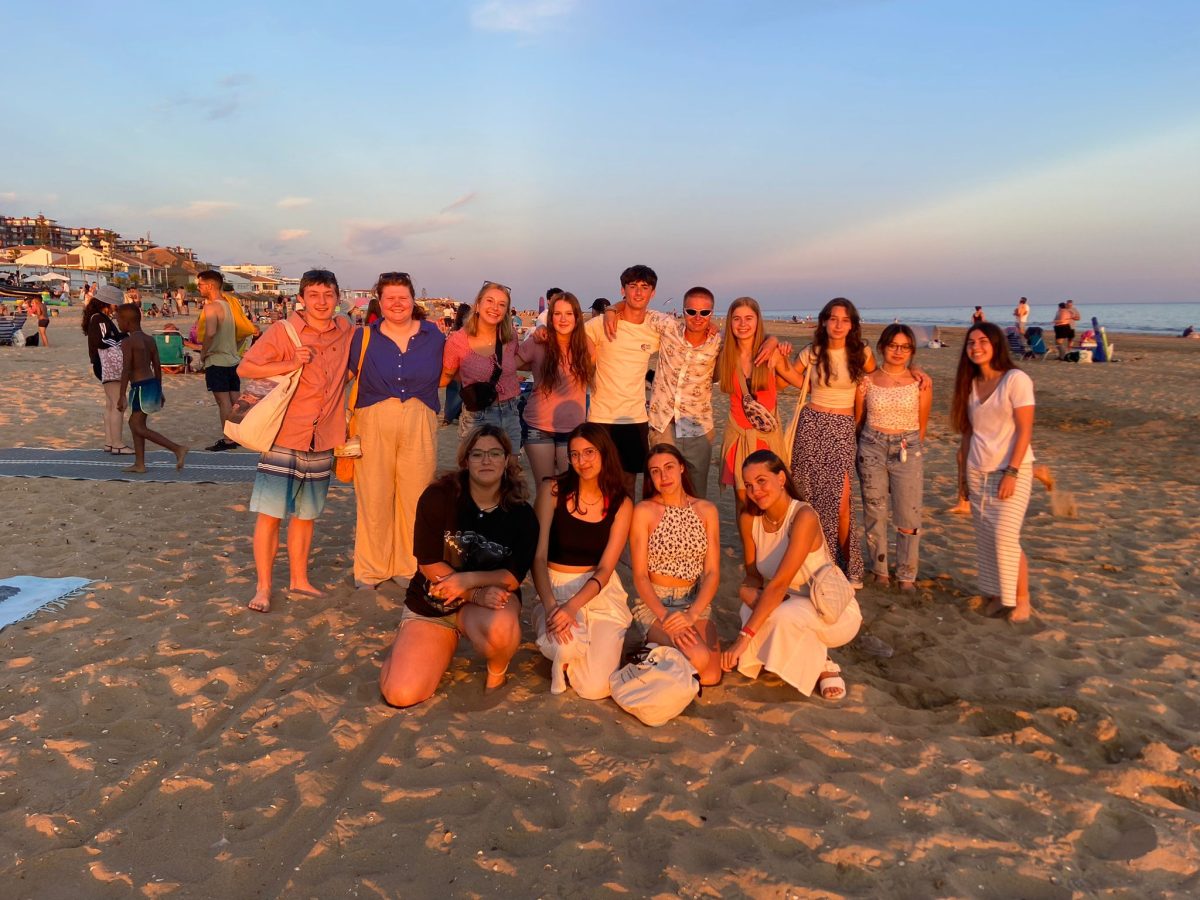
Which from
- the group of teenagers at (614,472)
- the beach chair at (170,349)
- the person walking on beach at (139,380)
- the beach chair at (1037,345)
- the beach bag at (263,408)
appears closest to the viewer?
the group of teenagers at (614,472)

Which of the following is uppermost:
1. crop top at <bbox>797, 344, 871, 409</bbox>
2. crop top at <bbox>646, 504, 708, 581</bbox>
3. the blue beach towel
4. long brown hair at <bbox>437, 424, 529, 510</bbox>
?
crop top at <bbox>797, 344, 871, 409</bbox>

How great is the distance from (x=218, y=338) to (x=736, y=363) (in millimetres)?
6329

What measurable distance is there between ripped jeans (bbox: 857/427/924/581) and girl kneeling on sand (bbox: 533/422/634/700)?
1.88m

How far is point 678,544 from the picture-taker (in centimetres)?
343

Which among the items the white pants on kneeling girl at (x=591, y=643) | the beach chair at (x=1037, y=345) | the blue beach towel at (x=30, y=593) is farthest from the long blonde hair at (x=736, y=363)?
the beach chair at (x=1037, y=345)

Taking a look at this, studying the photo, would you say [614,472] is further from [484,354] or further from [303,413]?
[303,413]

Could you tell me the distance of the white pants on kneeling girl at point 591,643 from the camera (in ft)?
10.6

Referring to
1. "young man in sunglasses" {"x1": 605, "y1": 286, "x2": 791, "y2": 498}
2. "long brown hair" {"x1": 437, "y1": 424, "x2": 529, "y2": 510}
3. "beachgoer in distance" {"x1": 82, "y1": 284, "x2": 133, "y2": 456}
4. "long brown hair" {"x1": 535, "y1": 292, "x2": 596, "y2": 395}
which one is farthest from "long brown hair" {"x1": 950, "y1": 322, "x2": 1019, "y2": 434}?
"beachgoer in distance" {"x1": 82, "y1": 284, "x2": 133, "y2": 456}

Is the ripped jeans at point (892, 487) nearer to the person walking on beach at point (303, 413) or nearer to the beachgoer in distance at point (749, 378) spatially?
the beachgoer in distance at point (749, 378)

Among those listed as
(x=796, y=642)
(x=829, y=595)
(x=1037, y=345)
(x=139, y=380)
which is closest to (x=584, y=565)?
(x=796, y=642)

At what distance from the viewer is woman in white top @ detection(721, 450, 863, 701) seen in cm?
328

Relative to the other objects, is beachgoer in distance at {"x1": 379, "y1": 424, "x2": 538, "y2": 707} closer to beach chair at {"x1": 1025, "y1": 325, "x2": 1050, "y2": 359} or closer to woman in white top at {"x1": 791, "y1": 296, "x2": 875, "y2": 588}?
woman in white top at {"x1": 791, "y1": 296, "x2": 875, "y2": 588}

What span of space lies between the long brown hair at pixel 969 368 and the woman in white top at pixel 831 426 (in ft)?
1.86

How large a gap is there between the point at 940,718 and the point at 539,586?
→ 1957mm
